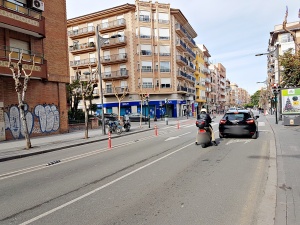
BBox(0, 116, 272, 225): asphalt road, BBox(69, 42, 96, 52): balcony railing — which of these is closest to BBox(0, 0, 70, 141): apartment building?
BBox(0, 116, 272, 225): asphalt road

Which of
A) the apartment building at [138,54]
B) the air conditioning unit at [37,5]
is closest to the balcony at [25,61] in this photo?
the air conditioning unit at [37,5]

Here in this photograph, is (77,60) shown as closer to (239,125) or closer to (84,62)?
(84,62)

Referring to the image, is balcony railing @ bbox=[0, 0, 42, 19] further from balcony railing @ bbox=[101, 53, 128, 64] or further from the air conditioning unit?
balcony railing @ bbox=[101, 53, 128, 64]

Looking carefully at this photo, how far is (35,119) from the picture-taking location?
18203 mm

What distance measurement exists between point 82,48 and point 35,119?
32861 mm

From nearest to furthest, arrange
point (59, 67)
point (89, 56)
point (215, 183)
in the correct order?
point (215, 183) → point (59, 67) → point (89, 56)

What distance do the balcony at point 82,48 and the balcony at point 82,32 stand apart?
1.76m

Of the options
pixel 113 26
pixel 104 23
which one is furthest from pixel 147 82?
pixel 104 23

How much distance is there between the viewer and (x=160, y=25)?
150 feet

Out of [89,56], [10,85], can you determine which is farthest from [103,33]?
[10,85]

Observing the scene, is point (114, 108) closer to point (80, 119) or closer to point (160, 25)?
point (160, 25)

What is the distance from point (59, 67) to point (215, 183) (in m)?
18.3

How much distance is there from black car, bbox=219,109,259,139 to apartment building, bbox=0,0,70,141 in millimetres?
13271

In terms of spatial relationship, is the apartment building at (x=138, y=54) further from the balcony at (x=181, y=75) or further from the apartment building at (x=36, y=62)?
the apartment building at (x=36, y=62)
